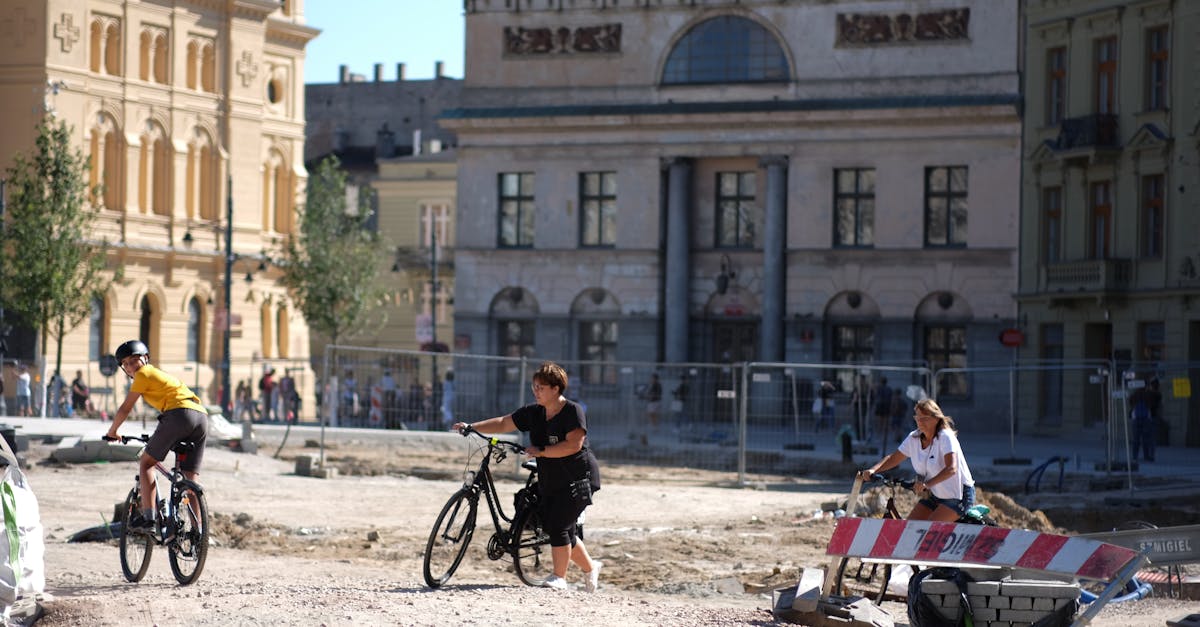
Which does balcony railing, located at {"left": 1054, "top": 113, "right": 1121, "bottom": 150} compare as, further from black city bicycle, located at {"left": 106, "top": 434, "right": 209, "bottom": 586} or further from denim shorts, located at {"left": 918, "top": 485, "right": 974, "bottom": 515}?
black city bicycle, located at {"left": 106, "top": 434, "right": 209, "bottom": 586}

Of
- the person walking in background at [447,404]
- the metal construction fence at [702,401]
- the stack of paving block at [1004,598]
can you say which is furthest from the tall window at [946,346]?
the stack of paving block at [1004,598]

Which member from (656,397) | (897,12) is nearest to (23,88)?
(897,12)

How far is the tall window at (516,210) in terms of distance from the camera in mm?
51062

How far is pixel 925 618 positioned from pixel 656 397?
21330 millimetres

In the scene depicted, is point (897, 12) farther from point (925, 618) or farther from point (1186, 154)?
point (925, 618)

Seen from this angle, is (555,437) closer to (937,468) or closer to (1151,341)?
(937,468)

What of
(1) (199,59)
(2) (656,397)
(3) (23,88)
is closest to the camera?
(2) (656,397)

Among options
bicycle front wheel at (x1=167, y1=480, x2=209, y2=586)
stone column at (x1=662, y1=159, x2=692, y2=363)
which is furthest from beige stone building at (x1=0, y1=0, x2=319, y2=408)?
bicycle front wheel at (x1=167, y1=480, x2=209, y2=586)

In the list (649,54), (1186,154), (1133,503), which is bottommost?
(1133,503)

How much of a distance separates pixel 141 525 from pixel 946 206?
35.1 metres

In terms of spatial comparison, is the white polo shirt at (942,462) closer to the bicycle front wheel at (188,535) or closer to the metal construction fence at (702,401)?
the bicycle front wheel at (188,535)

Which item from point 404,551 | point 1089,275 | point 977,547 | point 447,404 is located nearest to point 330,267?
point 1089,275

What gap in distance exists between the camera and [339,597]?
43.7 feet

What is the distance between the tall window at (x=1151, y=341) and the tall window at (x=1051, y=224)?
11.6 ft
